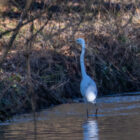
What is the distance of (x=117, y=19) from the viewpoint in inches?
482

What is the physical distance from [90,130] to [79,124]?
76cm

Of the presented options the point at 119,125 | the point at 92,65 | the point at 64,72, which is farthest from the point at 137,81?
the point at 119,125

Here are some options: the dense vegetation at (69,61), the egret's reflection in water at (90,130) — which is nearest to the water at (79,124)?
the egret's reflection in water at (90,130)

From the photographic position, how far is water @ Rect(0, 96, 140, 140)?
573 cm

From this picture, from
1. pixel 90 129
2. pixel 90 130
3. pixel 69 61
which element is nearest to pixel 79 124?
pixel 90 129

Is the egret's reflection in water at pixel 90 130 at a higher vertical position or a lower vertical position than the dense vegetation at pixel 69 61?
lower

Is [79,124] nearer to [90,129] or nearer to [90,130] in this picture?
[90,129]

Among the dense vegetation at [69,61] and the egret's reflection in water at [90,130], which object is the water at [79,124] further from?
the dense vegetation at [69,61]

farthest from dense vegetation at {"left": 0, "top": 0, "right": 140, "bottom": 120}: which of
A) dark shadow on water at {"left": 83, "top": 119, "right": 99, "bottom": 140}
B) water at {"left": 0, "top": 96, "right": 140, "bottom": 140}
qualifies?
dark shadow on water at {"left": 83, "top": 119, "right": 99, "bottom": 140}

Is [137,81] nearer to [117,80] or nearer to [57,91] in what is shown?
[117,80]

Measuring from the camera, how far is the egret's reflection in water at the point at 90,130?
562cm

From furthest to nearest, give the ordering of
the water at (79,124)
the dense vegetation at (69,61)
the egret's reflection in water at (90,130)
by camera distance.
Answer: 1. the dense vegetation at (69,61)
2. the water at (79,124)
3. the egret's reflection in water at (90,130)

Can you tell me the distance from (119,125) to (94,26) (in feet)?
21.2

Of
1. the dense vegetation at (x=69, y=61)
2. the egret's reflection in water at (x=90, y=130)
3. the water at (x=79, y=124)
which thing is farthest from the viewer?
the dense vegetation at (x=69, y=61)
